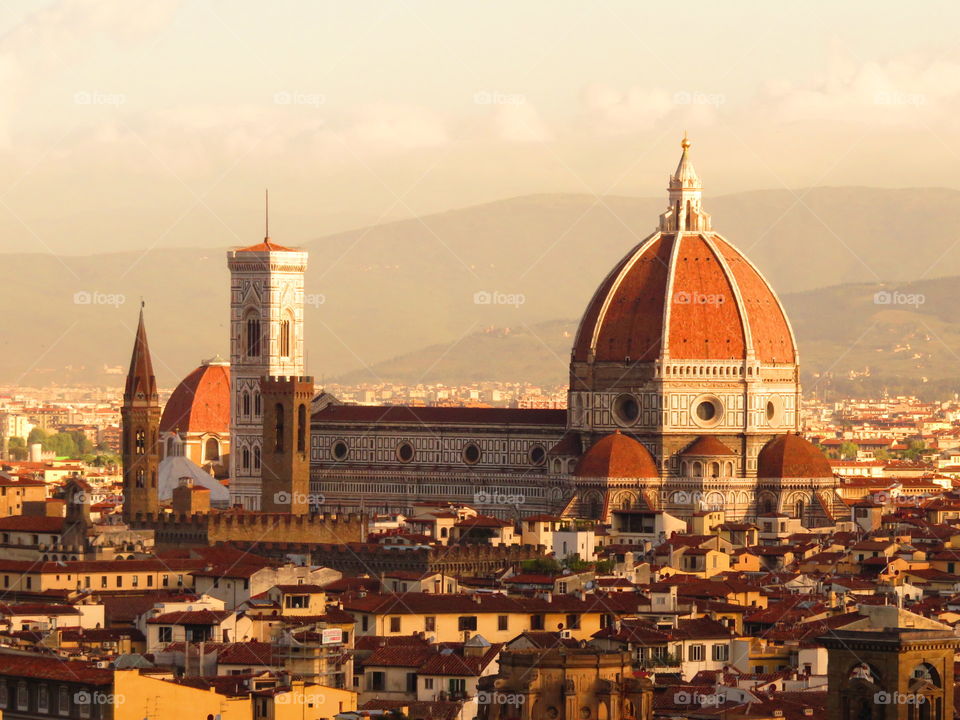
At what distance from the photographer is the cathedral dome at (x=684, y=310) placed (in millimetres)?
131250

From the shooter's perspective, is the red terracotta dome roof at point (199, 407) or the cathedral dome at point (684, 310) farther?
the red terracotta dome roof at point (199, 407)

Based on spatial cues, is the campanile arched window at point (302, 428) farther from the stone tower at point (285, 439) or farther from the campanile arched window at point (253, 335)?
the campanile arched window at point (253, 335)

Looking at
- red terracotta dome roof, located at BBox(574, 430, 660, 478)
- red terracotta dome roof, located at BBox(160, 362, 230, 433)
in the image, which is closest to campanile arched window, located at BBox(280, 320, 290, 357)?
red terracotta dome roof, located at BBox(574, 430, 660, 478)

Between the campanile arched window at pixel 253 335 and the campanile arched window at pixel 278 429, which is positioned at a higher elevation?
the campanile arched window at pixel 253 335

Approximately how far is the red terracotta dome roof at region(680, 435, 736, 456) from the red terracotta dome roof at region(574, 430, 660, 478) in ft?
5.71

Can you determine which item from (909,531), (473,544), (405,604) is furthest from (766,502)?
(405,604)

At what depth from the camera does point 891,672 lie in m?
45.1

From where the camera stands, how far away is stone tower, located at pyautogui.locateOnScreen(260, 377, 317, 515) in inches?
4853

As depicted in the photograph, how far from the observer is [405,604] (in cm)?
7119

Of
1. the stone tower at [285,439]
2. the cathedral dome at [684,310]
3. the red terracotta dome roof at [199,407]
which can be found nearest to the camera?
the stone tower at [285,439]

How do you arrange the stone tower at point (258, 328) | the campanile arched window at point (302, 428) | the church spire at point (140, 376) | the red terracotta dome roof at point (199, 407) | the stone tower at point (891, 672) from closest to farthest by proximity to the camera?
the stone tower at point (891, 672) → the campanile arched window at point (302, 428) → the church spire at point (140, 376) → the stone tower at point (258, 328) → the red terracotta dome roof at point (199, 407)

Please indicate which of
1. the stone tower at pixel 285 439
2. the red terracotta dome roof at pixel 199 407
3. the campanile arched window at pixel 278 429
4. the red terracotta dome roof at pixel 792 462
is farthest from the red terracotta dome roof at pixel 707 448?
the red terracotta dome roof at pixel 199 407

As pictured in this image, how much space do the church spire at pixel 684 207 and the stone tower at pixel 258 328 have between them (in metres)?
17.5

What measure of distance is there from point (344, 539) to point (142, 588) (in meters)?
24.9
